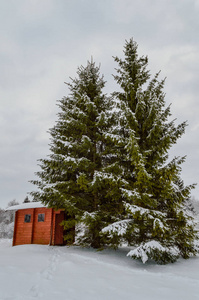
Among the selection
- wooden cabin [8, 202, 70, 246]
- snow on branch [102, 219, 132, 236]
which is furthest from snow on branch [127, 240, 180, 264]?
wooden cabin [8, 202, 70, 246]

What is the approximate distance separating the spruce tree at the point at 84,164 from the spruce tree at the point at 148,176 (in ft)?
3.21

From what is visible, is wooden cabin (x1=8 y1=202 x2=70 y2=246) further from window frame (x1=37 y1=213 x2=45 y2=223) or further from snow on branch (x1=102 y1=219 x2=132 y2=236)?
snow on branch (x1=102 y1=219 x2=132 y2=236)

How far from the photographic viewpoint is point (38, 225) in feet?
45.0

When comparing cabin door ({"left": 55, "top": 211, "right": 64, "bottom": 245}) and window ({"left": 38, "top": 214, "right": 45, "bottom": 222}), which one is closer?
cabin door ({"left": 55, "top": 211, "right": 64, "bottom": 245})

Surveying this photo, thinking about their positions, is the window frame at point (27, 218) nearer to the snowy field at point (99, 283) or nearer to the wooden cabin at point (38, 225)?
the wooden cabin at point (38, 225)

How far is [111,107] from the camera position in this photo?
11.9 m

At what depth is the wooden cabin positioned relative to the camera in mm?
12977

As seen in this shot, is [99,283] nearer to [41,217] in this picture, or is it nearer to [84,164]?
[84,164]

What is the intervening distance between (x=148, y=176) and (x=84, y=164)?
11.2 feet

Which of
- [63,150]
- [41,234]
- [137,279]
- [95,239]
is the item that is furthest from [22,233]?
[137,279]

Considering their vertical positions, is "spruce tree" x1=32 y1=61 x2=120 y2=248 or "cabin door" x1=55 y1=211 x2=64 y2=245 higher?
"spruce tree" x1=32 y1=61 x2=120 y2=248

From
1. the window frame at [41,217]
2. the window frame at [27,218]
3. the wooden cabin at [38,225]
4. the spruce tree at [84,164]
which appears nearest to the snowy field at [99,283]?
the spruce tree at [84,164]

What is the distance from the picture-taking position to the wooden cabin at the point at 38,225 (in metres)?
13.0

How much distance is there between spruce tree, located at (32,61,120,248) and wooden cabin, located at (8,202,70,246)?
301 cm
